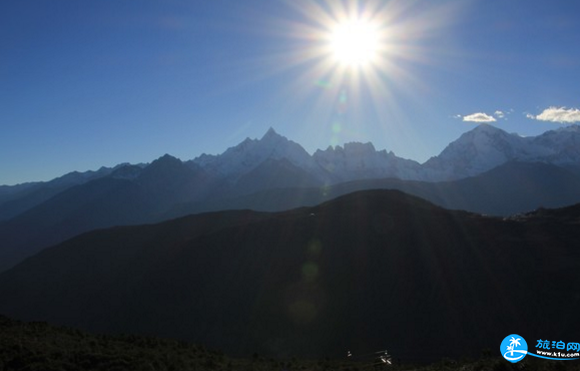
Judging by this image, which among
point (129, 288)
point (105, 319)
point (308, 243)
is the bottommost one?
point (105, 319)

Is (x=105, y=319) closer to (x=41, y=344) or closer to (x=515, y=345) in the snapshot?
(x=41, y=344)

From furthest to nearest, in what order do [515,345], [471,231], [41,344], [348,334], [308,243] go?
[308,243], [471,231], [348,334], [41,344], [515,345]

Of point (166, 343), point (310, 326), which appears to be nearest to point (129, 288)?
point (310, 326)

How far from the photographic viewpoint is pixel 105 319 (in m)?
59.8

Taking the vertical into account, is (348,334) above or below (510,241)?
below

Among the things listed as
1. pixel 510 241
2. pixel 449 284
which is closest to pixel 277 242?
pixel 449 284

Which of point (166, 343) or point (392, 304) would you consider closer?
point (166, 343)

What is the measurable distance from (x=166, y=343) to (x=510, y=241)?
4328 cm

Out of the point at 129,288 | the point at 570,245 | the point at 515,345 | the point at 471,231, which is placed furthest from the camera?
the point at 129,288

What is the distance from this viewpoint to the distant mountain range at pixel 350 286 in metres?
40.7

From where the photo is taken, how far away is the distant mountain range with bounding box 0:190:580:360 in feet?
133

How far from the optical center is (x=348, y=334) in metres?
42.3

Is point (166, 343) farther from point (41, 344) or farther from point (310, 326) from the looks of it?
point (310, 326)

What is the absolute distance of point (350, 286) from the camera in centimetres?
4941
